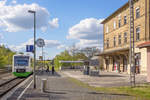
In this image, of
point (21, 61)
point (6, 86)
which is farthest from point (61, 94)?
point (21, 61)

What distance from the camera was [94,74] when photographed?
1298 inches

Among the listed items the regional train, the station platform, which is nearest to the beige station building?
the station platform

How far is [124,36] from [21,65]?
18934 mm

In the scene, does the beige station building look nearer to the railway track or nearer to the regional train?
the railway track

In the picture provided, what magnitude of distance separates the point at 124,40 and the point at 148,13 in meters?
9.13

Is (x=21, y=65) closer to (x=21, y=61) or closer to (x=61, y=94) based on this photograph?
(x=21, y=61)

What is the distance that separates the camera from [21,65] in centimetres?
2836

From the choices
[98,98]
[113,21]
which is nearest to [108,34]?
[113,21]

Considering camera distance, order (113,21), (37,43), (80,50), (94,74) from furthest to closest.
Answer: (80,50), (113,21), (94,74), (37,43)

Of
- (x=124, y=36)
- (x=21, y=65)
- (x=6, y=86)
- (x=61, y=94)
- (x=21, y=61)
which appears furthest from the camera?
(x=124, y=36)

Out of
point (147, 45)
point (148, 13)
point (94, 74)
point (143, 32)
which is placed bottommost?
point (94, 74)

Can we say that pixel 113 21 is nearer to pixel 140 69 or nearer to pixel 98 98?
pixel 140 69

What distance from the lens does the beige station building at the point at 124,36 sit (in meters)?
30.5

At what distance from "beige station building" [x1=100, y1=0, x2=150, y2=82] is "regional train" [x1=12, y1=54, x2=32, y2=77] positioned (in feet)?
46.4
